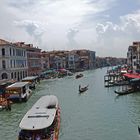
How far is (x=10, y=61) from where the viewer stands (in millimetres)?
56156

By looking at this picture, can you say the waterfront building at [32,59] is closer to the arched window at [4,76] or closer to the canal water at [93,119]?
the arched window at [4,76]

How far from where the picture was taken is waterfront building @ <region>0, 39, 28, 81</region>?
54278 mm

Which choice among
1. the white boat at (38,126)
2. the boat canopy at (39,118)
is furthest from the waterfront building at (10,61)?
the white boat at (38,126)

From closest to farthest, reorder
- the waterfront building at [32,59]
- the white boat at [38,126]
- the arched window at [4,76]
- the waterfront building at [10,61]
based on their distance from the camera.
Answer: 1. the white boat at [38,126]
2. the waterfront building at [10,61]
3. the arched window at [4,76]
4. the waterfront building at [32,59]

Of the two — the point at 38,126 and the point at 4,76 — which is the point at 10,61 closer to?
the point at 4,76

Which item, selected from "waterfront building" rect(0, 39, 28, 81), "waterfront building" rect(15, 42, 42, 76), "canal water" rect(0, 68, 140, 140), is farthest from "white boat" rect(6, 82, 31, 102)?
"waterfront building" rect(15, 42, 42, 76)

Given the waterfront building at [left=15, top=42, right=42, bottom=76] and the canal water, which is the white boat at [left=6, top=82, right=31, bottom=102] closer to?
the canal water

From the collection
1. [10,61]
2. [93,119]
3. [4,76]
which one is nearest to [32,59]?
[10,61]

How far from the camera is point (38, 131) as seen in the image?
713 inches

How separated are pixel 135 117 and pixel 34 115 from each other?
900 cm

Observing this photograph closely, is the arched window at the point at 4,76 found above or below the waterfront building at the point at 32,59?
below

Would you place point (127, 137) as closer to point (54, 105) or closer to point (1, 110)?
point (54, 105)

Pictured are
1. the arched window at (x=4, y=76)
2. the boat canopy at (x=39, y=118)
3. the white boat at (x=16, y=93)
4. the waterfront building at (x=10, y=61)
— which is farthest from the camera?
the arched window at (x=4, y=76)

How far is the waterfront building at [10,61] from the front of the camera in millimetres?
54278
